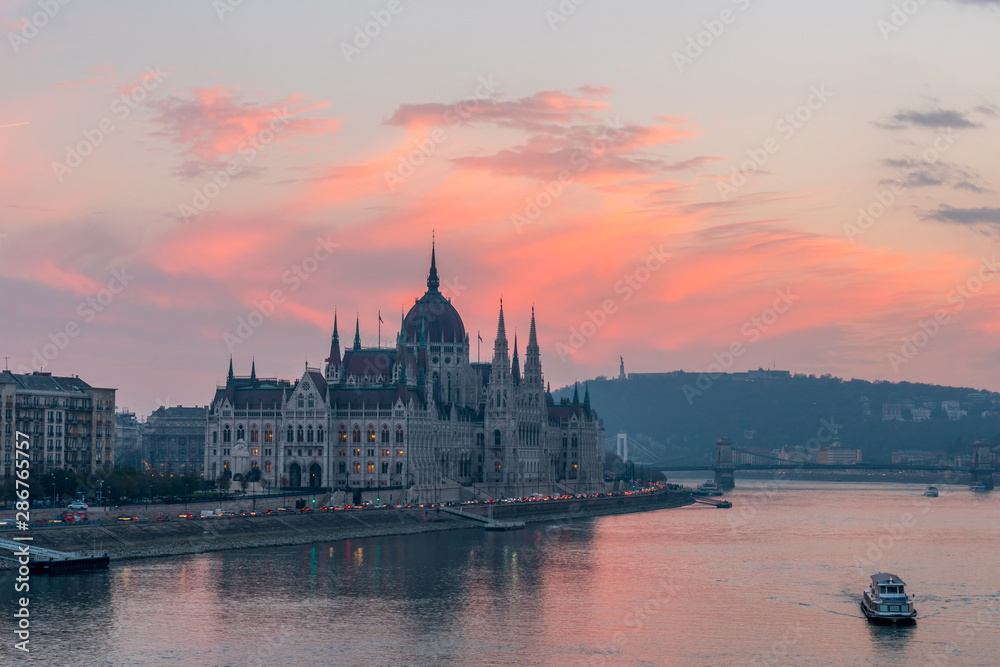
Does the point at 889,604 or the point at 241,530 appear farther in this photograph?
the point at 241,530

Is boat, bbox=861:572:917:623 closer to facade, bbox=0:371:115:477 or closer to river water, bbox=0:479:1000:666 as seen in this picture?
river water, bbox=0:479:1000:666

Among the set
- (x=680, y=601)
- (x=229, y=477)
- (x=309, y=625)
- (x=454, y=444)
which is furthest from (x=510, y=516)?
(x=309, y=625)

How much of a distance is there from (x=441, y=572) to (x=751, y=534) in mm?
52973

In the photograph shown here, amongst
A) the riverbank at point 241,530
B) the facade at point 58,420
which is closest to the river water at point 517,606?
the riverbank at point 241,530

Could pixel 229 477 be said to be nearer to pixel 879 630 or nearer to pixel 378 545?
pixel 378 545

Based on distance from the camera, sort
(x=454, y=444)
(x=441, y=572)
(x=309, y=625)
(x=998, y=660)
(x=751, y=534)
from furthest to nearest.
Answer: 1. (x=454, y=444)
2. (x=751, y=534)
3. (x=441, y=572)
4. (x=309, y=625)
5. (x=998, y=660)

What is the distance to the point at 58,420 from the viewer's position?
162 metres

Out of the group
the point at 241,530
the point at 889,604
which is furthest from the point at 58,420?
the point at 889,604

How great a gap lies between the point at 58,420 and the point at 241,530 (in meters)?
40.6

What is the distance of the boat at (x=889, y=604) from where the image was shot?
89.2m

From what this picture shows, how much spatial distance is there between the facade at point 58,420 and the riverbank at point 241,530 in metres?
28.4

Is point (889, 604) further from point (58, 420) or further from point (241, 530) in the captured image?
point (58, 420)

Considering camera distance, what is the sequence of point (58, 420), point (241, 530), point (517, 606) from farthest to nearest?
1. point (58, 420)
2. point (241, 530)
3. point (517, 606)

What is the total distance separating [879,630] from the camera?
87.2m
